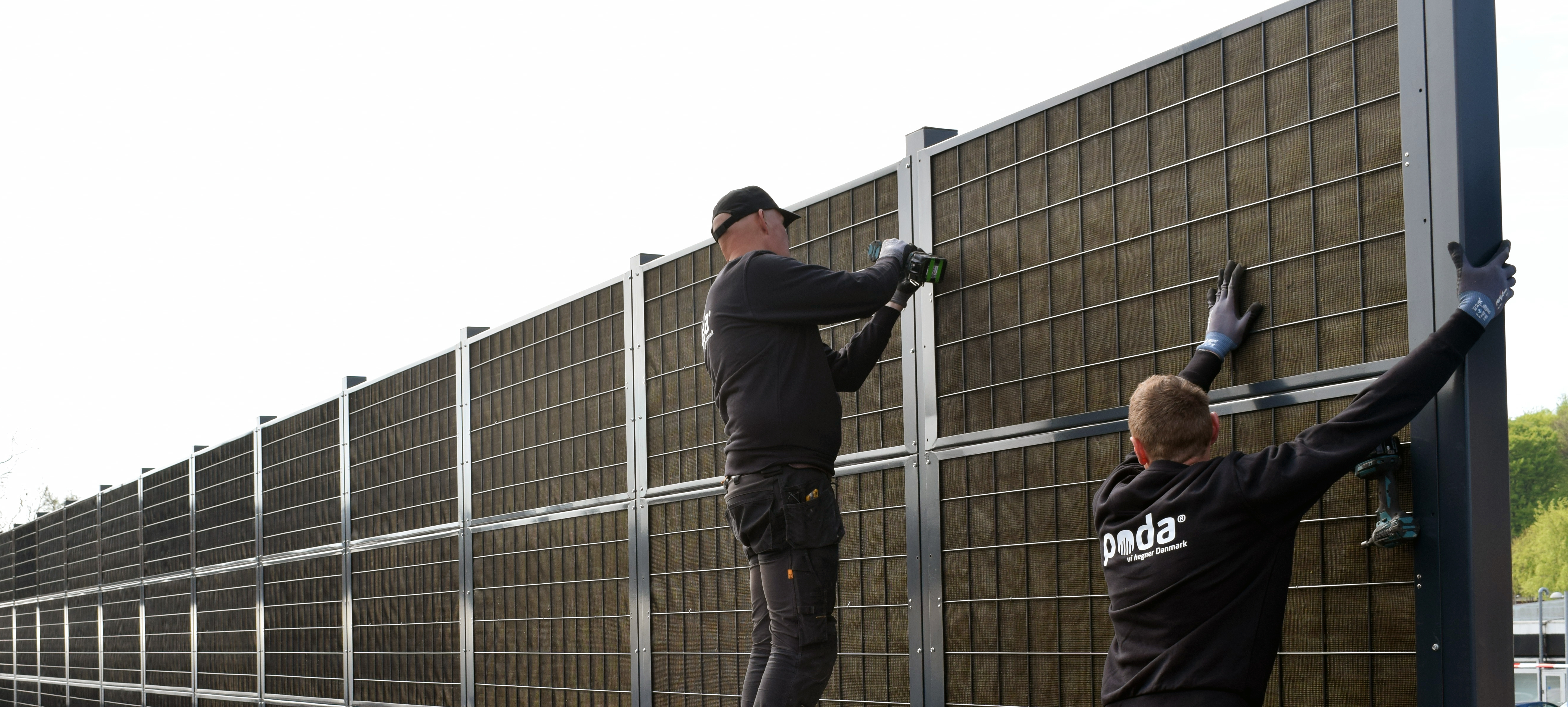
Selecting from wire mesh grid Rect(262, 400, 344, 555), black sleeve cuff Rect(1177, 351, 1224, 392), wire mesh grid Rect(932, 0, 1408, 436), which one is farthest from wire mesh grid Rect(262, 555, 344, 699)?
black sleeve cuff Rect(1177, 351, 1224, 392)

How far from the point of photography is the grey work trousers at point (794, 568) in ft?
11.4

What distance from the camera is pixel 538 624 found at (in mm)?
6332

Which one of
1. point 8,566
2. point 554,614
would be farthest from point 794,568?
point 8,566

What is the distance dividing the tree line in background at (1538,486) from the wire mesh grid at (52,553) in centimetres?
5026

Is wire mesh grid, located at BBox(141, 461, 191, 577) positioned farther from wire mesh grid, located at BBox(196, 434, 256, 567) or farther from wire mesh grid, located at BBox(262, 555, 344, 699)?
wire mesh grid, located at BBox(262, 555, 344, 699)

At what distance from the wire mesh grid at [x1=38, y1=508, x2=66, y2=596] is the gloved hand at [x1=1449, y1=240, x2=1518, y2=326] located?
1726cm

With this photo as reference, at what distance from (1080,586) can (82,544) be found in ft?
49.7

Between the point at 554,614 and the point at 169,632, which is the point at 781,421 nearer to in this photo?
the point at 554,614

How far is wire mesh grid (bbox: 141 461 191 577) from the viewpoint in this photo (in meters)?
12.0

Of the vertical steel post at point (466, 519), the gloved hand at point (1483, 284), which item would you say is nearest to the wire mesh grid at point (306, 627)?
the vertical steel post at point (466, 519)

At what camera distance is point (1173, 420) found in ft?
8.75

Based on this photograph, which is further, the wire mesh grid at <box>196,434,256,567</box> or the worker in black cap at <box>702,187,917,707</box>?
the wire mesh grid at <box>196,434,256,567</box>

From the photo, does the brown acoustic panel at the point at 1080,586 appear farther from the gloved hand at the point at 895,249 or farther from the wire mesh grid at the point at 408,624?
the wire mesh grid at the point at 408,624

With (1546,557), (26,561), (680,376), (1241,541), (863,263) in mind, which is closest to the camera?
(1241,541)
